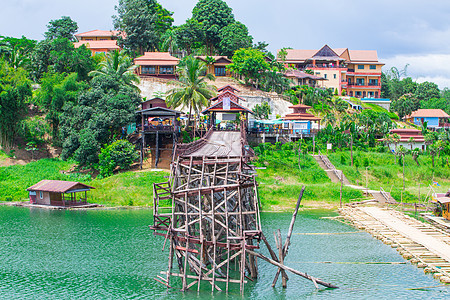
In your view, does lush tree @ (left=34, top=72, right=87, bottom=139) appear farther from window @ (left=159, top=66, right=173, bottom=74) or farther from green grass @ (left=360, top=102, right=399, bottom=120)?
green grass @ (left=360, top=102, right=399, bottom=120)

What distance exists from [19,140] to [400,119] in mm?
73779

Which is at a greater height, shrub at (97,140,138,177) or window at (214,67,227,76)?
window at (214,67,227,76)

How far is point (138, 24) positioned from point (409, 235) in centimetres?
7691

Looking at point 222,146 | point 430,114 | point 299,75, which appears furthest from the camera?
point 299,75

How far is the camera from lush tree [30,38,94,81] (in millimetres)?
80250

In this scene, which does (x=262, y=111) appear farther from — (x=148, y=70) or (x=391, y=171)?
(x=148, y=70)

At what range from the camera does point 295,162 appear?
69.0 metres

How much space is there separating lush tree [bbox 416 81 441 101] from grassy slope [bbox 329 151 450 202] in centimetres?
5567

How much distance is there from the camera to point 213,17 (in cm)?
10719

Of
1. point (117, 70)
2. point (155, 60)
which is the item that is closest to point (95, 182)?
point (117, 70)

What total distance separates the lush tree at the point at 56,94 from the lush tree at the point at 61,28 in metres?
30.0

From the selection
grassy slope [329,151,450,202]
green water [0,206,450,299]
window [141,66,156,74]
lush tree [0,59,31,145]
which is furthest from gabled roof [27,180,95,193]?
window [141,66,156,74]

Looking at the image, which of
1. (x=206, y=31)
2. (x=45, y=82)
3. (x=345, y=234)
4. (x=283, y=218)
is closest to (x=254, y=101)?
(x=206, y=31)

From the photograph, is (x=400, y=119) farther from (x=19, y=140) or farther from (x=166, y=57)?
(x=19, y=140)
